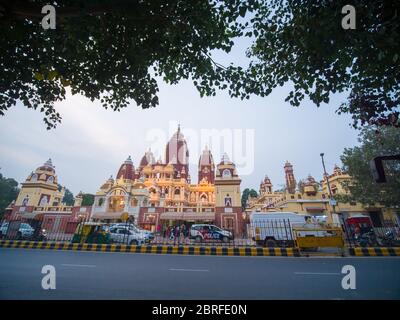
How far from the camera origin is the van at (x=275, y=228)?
14.9 m

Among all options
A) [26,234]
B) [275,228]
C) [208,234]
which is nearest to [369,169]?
[275,228]

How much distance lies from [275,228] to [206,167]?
135ft

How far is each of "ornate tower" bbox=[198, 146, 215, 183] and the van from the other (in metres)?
35.3

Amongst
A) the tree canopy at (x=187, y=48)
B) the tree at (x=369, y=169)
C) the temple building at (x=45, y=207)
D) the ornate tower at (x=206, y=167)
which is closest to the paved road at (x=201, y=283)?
the tree canopy at (x=187, y=48)

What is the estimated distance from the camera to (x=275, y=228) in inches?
617

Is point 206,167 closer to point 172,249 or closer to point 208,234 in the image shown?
point 208,234

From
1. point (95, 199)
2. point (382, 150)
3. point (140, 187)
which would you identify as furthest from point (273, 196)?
point (95, 199)

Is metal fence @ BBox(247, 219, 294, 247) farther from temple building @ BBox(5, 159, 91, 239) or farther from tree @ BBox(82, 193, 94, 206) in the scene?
tree @ BBox(82, 193, 94, 206)

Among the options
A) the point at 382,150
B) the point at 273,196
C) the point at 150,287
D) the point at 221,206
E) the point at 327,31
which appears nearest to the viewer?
the point at 327,31

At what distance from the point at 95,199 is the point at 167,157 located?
101ft

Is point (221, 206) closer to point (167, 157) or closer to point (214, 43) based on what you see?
point (214, 43)

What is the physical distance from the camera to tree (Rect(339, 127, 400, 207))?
63.2 feet
